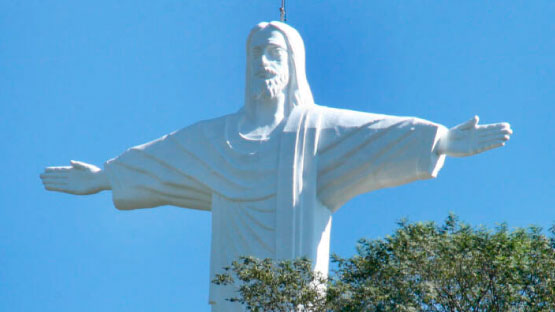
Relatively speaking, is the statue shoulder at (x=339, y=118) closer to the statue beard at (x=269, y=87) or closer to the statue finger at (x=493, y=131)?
the statue beard at (x=269, y=87)

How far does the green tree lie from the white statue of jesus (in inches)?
83.9

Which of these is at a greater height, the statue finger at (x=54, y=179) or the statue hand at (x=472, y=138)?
the statue finger at (x=54, y=179)

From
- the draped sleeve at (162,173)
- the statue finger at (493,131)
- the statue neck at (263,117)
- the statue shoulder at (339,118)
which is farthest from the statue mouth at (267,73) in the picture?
the statue finger at (493,131)

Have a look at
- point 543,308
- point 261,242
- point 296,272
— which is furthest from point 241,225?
point 543,308

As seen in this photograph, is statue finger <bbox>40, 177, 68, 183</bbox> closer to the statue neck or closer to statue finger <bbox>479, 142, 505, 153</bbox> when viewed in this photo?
the statue neck

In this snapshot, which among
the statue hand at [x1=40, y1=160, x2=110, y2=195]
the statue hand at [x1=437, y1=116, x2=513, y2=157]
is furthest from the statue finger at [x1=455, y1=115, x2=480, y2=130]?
the statue hand at [x1=40, y1=160, x2=110, y2=195]

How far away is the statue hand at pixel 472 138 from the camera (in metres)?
19.4

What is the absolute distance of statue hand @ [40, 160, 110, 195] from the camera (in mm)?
21547

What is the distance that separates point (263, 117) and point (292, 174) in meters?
1.20

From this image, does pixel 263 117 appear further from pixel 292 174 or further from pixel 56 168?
pixel 56 168

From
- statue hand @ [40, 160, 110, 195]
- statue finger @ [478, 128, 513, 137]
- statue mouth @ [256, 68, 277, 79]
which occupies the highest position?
statue mouth @ [256, 68, 277, 79]

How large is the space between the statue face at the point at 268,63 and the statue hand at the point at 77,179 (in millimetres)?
2438

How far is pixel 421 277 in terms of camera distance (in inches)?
674

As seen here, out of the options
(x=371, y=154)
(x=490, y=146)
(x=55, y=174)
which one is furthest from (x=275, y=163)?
(x=55, y=174)
